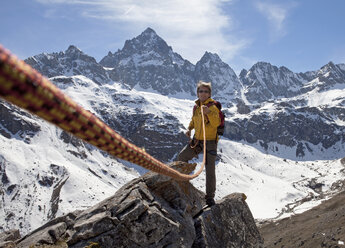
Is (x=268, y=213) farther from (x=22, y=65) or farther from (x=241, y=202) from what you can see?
(x=22, y=65)

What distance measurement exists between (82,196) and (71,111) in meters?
174

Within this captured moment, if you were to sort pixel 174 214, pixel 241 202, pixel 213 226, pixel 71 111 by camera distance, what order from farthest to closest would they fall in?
pixel 241 202 → pixel 213 226 → pixel 174 214 → pixel 71 111

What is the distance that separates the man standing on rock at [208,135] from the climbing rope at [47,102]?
6305 mm

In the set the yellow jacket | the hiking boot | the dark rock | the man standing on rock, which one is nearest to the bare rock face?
the dark rock

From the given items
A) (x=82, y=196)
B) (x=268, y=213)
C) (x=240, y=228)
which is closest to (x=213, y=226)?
(x=240, y=228)

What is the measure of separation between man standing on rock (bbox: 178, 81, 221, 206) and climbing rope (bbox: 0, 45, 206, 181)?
631 cm

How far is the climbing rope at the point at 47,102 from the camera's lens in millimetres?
2129

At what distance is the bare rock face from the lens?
8500 millimetres

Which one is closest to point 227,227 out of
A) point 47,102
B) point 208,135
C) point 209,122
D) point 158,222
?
point 158,222

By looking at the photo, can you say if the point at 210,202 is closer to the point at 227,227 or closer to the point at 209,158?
the point at 227,227

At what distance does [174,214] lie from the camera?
387 inches

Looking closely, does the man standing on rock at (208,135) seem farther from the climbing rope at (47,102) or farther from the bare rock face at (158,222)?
the climbing rope at (47,102)

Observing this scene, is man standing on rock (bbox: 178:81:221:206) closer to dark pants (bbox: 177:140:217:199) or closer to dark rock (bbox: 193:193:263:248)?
dark pants (bbox: 177:140:217:199)

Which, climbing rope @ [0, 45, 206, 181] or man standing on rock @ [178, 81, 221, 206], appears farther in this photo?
man standing on rock @ [178, 81, 221, 206]
